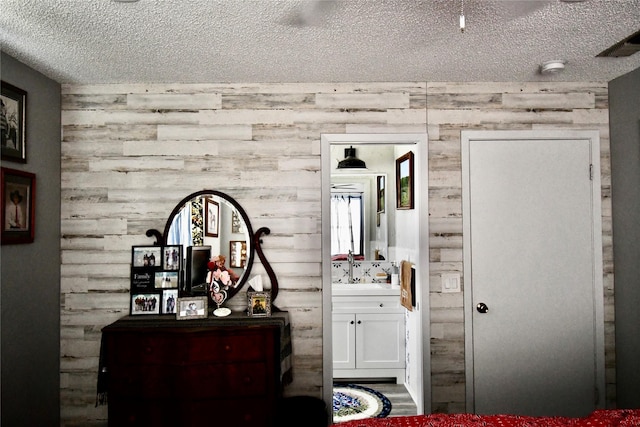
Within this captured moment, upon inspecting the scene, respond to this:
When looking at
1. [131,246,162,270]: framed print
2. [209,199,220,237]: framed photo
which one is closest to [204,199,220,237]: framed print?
[209,199,220,237]: framed photo

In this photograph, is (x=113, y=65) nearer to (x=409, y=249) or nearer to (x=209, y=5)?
(x=209, y=5)

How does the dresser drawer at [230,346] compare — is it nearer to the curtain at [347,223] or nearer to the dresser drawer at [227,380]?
the dresser drawer at [227,380]

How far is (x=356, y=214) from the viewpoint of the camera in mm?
A: 5191

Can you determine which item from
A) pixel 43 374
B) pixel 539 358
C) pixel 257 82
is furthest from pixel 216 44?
pixel 539 358

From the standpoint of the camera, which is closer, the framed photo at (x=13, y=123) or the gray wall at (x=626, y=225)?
the framed photo at (x=13, y=123)

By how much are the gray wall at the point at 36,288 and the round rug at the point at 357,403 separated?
6.94ft

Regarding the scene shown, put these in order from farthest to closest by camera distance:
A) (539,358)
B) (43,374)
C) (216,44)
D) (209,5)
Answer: (539,358), (43,374), (216,44), (209,5)

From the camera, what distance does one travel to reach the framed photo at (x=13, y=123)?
8.36ft

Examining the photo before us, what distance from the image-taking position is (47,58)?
8.79 ft

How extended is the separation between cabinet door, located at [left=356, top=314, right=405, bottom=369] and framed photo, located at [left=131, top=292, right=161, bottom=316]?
1.94 meters

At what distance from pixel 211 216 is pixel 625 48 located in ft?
9.14

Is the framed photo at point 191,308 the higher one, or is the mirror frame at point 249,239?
the mirror frame at point 249,239

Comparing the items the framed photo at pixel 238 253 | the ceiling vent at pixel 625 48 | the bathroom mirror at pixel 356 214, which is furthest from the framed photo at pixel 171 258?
the ceiling vent at pixel 625 48

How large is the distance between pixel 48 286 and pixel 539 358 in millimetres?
3436
